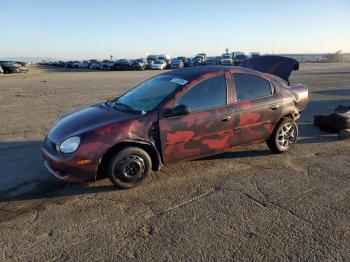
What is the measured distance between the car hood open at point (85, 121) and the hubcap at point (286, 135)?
8.84 ft

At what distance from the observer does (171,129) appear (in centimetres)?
495

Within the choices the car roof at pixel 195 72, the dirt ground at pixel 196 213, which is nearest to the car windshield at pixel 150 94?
the car roof at pixel 195 72

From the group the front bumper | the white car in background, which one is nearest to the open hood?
the front bumper

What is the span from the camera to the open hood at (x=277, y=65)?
848cm

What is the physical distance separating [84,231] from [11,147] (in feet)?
12.5

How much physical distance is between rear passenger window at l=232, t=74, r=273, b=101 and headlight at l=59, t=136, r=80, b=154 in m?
2.50

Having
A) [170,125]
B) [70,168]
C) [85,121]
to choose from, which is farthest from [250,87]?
[70,168]

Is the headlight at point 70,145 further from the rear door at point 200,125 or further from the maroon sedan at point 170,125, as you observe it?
the rear door at point 200,125

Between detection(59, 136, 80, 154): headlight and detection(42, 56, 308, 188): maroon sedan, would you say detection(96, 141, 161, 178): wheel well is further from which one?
detection(59, 136, 80, 154): headlight

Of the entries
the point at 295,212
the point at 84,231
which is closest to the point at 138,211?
the point at 84,231

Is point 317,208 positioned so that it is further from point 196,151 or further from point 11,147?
point 11,147

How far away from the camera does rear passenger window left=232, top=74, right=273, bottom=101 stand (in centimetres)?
569

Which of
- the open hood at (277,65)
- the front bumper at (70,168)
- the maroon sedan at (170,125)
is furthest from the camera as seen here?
the open hood at (277,65)

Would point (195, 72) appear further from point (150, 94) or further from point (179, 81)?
point (150, 94)
